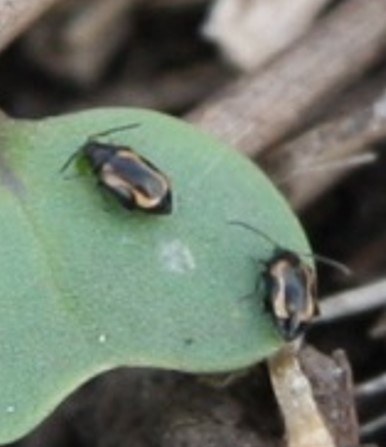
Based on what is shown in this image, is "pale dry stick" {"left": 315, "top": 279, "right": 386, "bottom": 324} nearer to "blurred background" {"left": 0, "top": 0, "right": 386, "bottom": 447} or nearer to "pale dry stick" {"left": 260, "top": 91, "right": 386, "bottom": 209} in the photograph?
"blurred background" {"left": 0, "top": 0, "right": 386, "bottom": 447}

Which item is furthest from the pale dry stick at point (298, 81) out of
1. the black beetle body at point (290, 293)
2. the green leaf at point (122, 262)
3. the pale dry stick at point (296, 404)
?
the pale dry stick at point (296, 404)

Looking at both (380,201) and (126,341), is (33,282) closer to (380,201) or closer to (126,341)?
(126,341)

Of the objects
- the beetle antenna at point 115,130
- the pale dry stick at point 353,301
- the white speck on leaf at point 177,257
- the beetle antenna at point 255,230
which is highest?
the beetle antenna at point 115,130

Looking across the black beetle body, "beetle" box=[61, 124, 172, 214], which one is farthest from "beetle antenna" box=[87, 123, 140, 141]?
the black beetle body

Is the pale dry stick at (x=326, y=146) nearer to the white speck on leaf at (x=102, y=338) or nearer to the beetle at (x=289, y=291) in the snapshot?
the beetle at (x=289, y=291)

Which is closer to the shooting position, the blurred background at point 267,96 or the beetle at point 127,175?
the beetle at point 127,175

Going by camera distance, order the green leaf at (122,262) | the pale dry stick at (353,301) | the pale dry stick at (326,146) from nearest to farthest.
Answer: the green leaf at (122,262) → the pale dry stick at (353,301) → the pale dry stick at (326,146)
